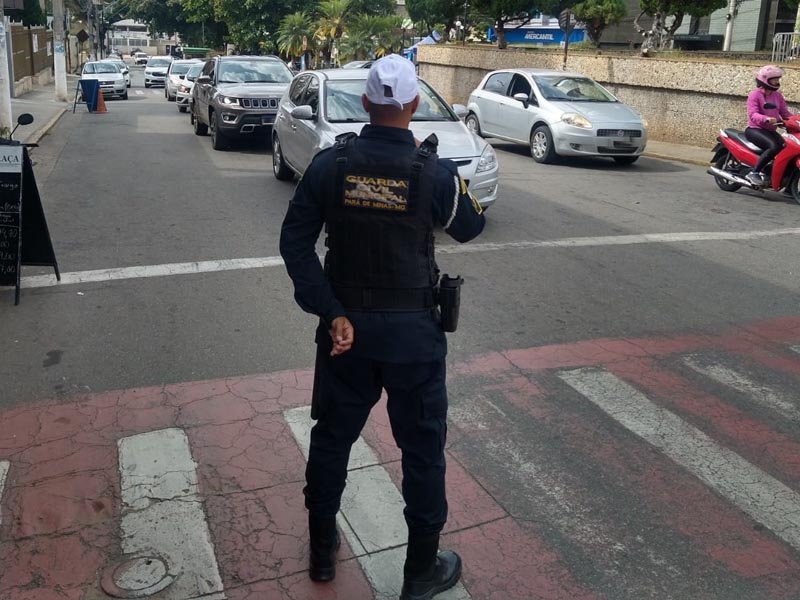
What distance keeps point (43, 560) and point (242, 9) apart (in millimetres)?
51530

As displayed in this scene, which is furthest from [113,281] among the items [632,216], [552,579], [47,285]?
[632,216]

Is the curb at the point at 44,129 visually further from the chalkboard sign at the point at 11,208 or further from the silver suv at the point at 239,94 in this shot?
the chalkboard sign at the point at 11,208

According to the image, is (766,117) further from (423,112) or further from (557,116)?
(423,112)

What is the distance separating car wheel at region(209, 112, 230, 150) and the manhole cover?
13.3 meters

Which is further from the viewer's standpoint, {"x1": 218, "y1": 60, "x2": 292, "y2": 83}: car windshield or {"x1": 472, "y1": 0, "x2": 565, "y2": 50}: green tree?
{"x1": 472, "y1": 0, "x2": 565, "y2": 50}: green tree

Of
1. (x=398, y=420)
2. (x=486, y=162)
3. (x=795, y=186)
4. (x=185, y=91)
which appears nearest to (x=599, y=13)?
(x=185, y=91)

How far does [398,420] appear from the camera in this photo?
10.2 ft

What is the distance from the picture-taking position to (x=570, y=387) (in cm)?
535

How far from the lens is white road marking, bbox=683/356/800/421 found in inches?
203

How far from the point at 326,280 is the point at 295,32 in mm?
46898

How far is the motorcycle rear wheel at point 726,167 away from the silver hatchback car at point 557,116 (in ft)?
8.05

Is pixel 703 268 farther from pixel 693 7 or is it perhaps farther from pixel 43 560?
pixel 693 7

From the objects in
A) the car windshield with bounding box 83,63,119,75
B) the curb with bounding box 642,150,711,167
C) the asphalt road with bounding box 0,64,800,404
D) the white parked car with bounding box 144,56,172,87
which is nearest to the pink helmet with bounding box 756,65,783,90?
the asphalt road with bounding box 0,64,800,404

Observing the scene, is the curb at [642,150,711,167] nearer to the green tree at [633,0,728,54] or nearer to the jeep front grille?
the green tree at [633,0,728,54]
